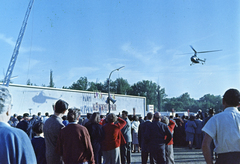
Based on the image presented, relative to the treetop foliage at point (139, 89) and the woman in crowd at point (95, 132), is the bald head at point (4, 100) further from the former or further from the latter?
the treetop foliage at point (139, 89)

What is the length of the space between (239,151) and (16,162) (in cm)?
252

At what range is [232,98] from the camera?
122 inches

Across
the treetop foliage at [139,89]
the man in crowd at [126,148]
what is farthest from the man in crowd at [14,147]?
the treetop foliage at [139,89]

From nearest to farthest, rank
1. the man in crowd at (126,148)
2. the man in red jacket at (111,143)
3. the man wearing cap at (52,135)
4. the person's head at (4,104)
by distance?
the person's head at (4,104) → the man wearing cap at (52,135) → the man in red jacket at (111,143) → the man in crowd at (126,148)

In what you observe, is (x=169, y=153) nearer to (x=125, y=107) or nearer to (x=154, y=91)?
(x=125, y=107)

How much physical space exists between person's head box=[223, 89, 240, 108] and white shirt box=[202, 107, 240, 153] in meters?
0.14

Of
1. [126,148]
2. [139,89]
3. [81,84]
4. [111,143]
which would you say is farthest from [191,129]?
[139,89]

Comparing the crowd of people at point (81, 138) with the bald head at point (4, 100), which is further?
the bald head at point (4, 100)

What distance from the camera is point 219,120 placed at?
2.98 m

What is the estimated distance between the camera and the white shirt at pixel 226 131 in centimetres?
287

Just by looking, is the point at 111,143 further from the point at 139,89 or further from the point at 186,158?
the point at 139,89

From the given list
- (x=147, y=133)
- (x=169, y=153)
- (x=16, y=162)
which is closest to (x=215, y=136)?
(x=16, y=162)

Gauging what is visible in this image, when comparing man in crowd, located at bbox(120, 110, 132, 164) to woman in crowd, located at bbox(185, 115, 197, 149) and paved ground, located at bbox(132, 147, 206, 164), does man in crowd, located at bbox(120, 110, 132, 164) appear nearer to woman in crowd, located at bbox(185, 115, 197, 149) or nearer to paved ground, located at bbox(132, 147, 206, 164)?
paved ground, located at bbox(132, 147, 206, 164)

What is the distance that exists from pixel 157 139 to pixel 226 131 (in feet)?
11.9
